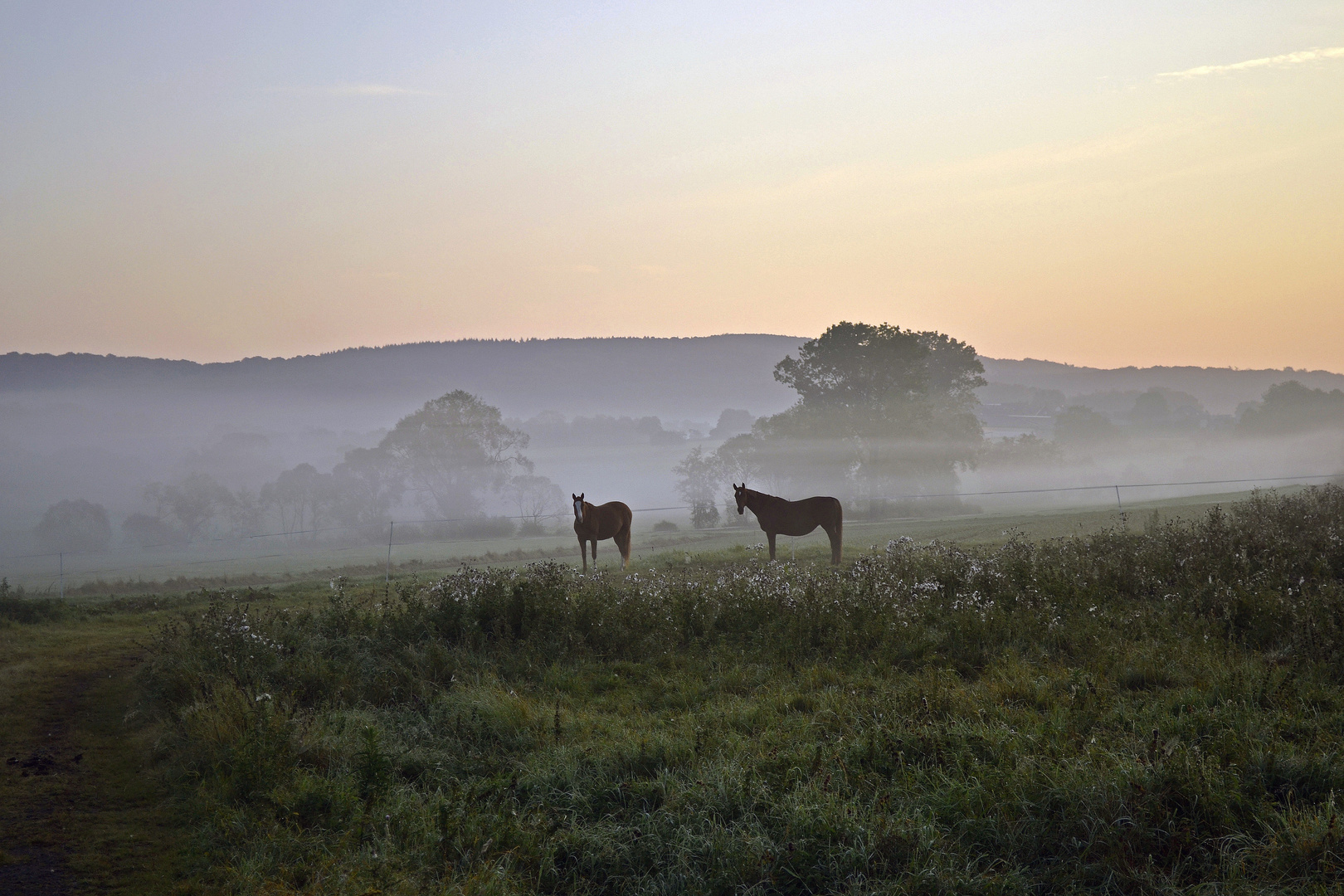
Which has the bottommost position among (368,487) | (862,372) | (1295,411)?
(368,487)

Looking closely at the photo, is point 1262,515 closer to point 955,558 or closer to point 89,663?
point 955,558

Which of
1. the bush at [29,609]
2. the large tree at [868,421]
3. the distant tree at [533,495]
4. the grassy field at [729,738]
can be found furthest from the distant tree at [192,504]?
the grassy field at [729,738]

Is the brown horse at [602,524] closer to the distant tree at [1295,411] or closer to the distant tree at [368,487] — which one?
the distant tree at [368,487]

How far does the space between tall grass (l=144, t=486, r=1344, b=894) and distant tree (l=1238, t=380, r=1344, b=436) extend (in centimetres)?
8943

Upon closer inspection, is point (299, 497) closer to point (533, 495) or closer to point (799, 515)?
point (533, 495)

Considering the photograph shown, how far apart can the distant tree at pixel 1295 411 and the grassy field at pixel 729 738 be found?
292ft

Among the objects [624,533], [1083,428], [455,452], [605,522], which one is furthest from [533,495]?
[1083,428]

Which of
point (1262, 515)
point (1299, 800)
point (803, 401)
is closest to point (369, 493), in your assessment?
point (803, 401)

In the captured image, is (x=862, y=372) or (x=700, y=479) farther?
(x=700, y=479)

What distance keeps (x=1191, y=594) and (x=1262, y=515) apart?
6.86 metres

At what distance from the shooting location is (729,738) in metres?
6.57

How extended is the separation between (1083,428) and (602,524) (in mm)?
81216

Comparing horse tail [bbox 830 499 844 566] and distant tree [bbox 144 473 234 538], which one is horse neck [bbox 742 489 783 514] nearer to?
horse tail [bbox 830 499 844 566]

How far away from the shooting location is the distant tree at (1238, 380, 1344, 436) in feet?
266
